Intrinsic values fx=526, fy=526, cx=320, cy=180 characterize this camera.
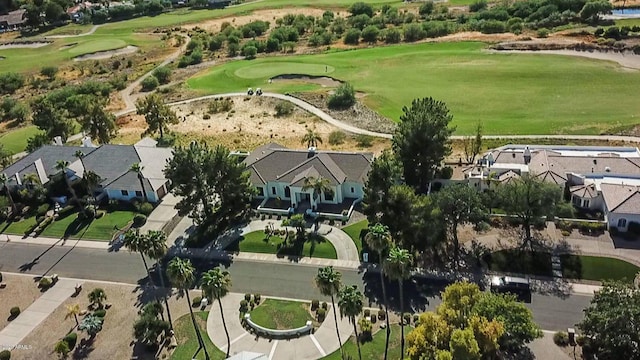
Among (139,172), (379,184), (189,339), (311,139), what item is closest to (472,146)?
(311,139)

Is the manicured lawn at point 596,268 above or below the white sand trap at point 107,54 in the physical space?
below

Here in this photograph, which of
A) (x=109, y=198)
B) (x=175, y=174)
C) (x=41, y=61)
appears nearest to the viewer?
(x=175, y=174)

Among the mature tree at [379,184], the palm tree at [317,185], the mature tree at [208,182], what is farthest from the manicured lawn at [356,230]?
the mature tree at [208,182]

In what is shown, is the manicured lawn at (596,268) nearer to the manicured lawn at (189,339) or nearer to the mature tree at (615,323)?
the mature tree at (615,323)

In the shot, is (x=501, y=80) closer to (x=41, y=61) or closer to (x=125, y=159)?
(x=125, y=159)

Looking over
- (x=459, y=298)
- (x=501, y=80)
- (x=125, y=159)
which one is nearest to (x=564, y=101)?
(x=501, y=80)

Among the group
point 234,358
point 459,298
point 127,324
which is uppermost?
point 459,298
